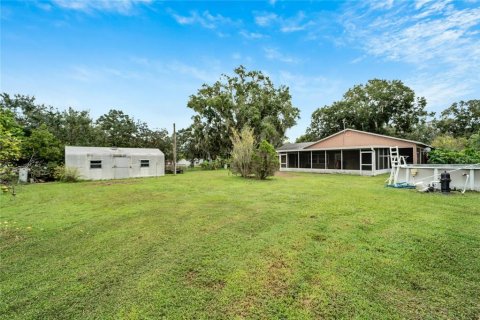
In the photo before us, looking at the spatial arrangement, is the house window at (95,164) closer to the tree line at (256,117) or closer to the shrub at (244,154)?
the tree line at (256,117)

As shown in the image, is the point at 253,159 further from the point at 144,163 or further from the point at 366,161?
the point at 144,163

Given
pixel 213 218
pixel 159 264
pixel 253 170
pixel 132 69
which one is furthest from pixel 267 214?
pixel 132 69

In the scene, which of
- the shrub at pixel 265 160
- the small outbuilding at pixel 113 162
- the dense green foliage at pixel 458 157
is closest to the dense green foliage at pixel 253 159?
the shrub at pixel 265 160

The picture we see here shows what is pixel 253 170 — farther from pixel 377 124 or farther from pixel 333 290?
pixel 377 124

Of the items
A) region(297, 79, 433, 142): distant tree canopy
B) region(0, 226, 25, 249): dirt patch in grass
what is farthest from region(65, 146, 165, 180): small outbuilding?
region(297, 79, 433, 142): distant tree canopy

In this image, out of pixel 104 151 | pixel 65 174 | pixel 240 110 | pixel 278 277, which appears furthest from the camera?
pixel 240 110

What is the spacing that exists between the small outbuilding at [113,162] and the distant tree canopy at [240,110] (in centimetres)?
1069

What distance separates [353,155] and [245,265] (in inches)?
723

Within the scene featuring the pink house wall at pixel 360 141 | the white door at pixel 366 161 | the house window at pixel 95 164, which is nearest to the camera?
the white door at pixel 366 161

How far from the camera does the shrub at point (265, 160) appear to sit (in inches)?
520

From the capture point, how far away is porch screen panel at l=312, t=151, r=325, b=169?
778 inches

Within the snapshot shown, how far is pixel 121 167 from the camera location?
18.0m

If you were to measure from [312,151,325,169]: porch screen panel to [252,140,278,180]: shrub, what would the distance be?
824cm

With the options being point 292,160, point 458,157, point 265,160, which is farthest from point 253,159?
point 458,157
